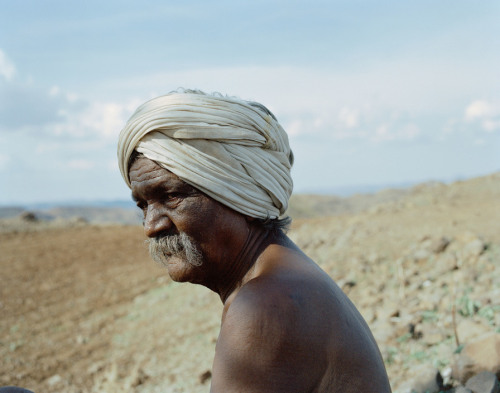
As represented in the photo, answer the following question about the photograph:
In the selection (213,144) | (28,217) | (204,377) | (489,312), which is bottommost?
(28,217)

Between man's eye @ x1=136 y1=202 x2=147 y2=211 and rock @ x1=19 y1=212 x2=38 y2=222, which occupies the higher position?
man's eye @ x1=136 y1=202 x2=147 y2=211

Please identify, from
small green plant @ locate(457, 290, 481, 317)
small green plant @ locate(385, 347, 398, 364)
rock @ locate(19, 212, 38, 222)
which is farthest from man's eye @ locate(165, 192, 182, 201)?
rock @ locate(19, 212, 38, 222)

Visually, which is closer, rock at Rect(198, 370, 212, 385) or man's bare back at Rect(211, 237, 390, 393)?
man's bare back at Rect(211, 237, 390, 393)

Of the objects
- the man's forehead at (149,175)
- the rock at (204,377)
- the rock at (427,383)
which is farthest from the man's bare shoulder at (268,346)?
the rock at (204,377)

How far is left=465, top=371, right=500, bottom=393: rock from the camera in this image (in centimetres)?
300

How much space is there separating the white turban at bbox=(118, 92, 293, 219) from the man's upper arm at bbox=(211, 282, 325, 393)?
0.49 m

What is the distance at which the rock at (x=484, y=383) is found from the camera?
300cm

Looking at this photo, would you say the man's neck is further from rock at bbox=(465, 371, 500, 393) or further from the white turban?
rock at bbox=(465, 371, 500, 393)

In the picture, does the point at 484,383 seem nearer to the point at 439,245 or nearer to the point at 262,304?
the point at 262,304

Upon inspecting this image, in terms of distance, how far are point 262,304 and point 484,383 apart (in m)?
2.02

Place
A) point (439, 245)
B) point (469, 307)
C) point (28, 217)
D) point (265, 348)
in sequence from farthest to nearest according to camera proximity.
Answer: point (28, 217)
point (439, 245)
point (469, 307)
point (265, 348)

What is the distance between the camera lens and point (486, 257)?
574 cm

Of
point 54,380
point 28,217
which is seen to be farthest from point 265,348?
point 28,217

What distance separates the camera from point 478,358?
10.6 feet
